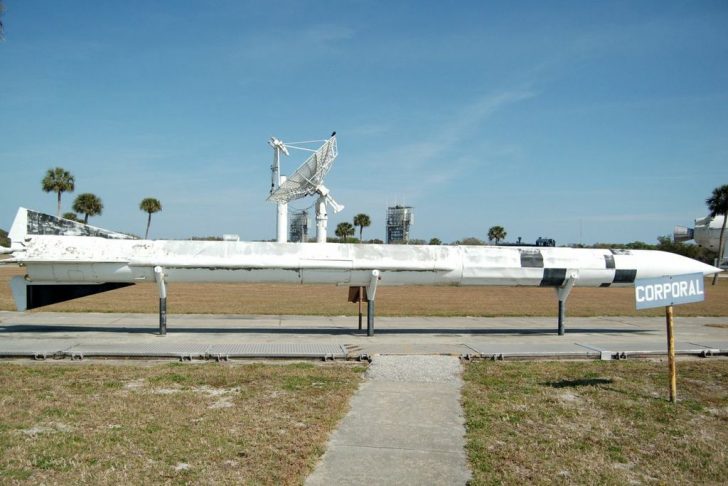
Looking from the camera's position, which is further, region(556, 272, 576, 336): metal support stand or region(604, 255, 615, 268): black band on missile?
region(604, 255, 615, 268): black band on missile

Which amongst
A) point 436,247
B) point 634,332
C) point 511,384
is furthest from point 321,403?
point 634,332

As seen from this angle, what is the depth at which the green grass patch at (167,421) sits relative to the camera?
4.88 meters

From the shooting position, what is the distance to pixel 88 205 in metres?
61.4

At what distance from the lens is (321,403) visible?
281 inches

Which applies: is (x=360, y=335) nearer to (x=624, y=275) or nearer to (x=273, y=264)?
(x=273, y=264)

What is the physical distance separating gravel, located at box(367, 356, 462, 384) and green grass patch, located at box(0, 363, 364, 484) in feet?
1.32

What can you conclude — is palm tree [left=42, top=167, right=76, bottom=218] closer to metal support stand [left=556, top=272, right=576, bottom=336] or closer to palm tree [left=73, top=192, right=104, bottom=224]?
palm tree [left=73, top=192, right=104, bottom=224]

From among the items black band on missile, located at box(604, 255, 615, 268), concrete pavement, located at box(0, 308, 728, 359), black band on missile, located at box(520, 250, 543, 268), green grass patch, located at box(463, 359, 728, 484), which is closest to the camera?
green grass patch, located at box(463, 359, 728, 484)

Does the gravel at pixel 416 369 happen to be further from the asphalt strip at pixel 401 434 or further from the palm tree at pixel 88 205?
the palm tree at pixel 88 205

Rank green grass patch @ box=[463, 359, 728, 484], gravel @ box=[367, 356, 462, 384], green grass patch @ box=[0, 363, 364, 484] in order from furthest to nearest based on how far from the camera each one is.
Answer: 1. gravel @ box=[367, 356, 462, 384]
2. green grass patch @ box=[463, 359, 728, 484]
3. green grass patch @ box=[0, 363, 364, 484]

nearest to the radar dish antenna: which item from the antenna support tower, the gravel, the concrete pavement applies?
the antenna support tower

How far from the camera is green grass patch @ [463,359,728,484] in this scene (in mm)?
5094

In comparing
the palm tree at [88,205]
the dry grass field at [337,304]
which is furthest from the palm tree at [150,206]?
the dry grass field at [337,304]

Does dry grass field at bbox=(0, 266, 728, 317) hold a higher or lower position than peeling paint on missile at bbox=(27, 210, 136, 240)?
lower
